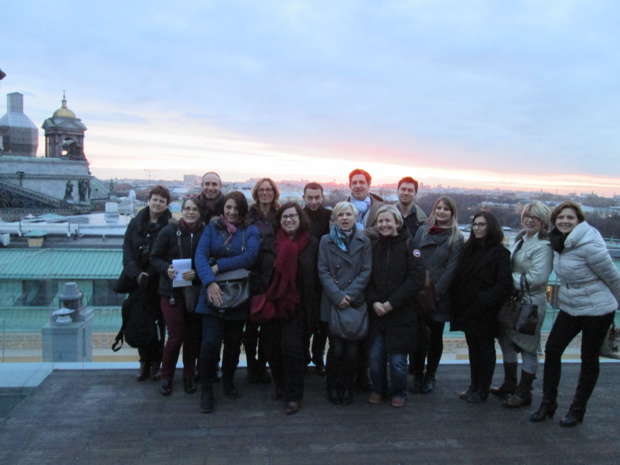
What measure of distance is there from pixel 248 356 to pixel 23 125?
A: 2886 inches

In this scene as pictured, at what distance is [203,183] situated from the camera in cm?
461

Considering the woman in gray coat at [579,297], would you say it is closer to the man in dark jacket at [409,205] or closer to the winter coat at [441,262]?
the winter coat at [441,262]

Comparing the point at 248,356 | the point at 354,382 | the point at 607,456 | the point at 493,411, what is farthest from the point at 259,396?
the point at 607,456

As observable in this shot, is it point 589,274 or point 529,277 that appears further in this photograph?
point 529,277

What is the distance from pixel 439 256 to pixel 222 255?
6.14 feet

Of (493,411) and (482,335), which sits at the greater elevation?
(482,335)

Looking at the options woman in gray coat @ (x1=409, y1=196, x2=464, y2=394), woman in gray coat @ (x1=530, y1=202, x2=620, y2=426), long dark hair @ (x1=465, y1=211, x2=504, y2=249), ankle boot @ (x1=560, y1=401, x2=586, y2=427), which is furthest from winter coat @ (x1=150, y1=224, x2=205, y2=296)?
ankle boot @ (x1=560, y1=401, x2=586, y2=427)

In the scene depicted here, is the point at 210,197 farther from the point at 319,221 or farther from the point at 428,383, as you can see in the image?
the point at 428,383

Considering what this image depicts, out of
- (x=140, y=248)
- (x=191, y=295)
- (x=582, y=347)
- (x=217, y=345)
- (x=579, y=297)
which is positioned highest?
(x=140, y=248)

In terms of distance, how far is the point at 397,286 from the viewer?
406 centimetres

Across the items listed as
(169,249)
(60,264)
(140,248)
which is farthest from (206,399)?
(60,264)

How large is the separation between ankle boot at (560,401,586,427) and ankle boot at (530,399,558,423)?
96 millimetres

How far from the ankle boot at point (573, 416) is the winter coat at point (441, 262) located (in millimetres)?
1157

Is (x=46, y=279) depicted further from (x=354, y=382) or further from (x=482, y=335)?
(x=482, y=335)
